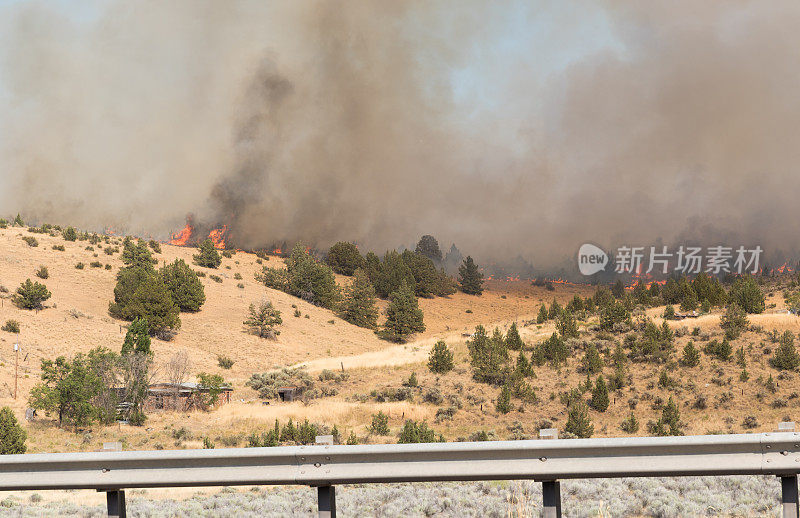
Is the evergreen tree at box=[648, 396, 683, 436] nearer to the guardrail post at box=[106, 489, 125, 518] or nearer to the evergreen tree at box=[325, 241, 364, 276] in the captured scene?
the guardrail post at box=[106, 489, 125, 518]

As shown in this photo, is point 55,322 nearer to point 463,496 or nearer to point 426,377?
point 426,377

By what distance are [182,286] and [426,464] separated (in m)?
89.8

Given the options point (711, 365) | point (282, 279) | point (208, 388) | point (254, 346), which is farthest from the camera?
point (282, 279)

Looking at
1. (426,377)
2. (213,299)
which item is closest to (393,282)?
(213,299)

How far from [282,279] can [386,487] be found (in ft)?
352

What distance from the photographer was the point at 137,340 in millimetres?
51812

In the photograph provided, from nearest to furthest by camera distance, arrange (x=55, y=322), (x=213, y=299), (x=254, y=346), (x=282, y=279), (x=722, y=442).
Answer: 1. (x=722, y=442)
2. (x=55, y=322)
3. (x=254, y=346)
4. (x=213, y=299)
5. (x=282, y=279)

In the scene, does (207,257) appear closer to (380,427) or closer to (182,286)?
(182,286)

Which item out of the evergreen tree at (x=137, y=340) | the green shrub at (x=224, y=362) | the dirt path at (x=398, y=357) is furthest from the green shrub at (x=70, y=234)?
the evergreen tree at (x=137, y=340)

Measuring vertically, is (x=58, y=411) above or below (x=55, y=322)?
below

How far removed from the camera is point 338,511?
782 centimetres

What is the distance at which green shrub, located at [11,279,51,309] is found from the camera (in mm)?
75000

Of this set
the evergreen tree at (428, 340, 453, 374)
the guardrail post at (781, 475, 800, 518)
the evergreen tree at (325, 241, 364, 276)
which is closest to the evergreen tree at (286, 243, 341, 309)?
the evergreen tree at (325, 241, 364, 276)

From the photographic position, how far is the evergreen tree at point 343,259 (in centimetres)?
13312
